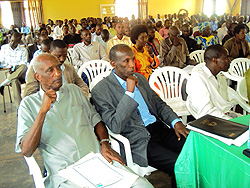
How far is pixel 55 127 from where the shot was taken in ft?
5.41

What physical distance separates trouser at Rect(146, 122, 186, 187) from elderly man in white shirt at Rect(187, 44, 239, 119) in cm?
35

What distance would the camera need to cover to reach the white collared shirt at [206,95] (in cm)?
216

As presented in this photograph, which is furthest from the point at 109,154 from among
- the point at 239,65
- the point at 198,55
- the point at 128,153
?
the point at 198,55

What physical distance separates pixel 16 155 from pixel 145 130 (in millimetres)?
1801

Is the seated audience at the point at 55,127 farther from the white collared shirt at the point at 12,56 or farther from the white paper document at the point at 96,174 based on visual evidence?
the white collared shirt at the point at 12,56

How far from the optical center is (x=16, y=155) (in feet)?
9.64

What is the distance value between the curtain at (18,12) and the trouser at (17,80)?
13407 millimetres

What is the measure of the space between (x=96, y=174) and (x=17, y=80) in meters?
3.24

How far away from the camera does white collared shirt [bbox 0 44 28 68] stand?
467 centimetres

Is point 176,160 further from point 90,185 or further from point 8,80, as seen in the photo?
point 8,80

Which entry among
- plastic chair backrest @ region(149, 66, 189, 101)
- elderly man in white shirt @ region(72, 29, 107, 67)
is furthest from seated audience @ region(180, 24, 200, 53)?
plastic chair backrest @ region(149, 66, 189, 101)

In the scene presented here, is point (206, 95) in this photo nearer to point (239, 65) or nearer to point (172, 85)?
point (172, 85)

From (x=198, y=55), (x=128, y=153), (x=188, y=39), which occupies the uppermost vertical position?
(x=188, y=39)

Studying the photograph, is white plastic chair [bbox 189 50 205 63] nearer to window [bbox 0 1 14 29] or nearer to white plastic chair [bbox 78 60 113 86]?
white plastic chair [bbox 78 60 113 86]
